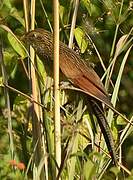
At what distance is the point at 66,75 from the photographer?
92.3 inches

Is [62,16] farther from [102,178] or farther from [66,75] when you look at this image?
[102,178]

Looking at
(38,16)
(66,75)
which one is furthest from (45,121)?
(38,16)

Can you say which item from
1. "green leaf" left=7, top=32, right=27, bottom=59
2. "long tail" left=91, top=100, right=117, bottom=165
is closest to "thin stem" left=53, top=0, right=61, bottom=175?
"long tail" left=91, top=100, right=117, bottom=165

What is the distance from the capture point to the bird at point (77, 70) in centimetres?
223

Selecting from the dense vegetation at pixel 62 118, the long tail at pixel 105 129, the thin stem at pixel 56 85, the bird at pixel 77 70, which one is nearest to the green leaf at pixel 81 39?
the dense vegetation at pixel 62 118

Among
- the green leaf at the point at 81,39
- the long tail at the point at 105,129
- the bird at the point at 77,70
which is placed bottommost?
the long tail at the point at 105,129

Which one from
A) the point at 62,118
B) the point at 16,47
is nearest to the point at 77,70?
the point at 62,118

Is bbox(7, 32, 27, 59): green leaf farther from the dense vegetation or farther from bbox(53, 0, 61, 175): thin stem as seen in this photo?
bbox(53, 0, 61, 175): thin stem

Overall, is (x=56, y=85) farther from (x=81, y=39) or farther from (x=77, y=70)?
(x=81, y=39)

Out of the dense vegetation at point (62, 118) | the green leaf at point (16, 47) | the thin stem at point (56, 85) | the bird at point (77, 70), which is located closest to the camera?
the thin stem at point (56, 85)

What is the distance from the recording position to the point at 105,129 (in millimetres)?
2229

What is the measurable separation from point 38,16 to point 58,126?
1.29 meters

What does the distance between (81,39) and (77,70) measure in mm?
251

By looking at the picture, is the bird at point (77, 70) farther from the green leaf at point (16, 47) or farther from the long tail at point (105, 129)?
the green leaf at point (16, 47)
